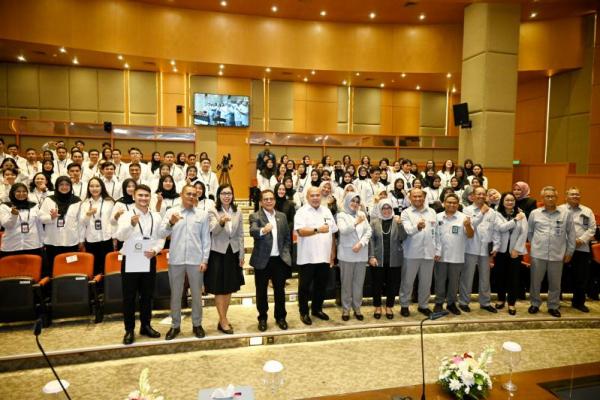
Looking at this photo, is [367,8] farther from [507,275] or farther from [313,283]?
[313,283]

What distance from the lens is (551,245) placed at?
5051 mm

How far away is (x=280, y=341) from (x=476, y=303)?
3081 mm

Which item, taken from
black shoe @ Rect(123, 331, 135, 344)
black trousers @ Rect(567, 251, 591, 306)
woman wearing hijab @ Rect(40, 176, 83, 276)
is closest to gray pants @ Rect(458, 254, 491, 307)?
black trousers @ Rect(567, 251, 591, 306)

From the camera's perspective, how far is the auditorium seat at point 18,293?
4203mm

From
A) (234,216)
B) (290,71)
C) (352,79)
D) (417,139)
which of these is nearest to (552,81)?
(417,139)

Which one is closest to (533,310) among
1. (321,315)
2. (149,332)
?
(321,315)

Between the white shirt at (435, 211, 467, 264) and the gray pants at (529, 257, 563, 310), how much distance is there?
108 centimetres

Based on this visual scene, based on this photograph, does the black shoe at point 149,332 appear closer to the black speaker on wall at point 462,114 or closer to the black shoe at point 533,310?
the black shoe at point 533,310

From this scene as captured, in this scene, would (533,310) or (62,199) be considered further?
(533,310)

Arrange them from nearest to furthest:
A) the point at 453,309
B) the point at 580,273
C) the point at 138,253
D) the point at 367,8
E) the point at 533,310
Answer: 1. the point at 138,253
2. the point at 453,309
3. the point at 533,310
4. the point at 580,273
5. the point at 367,8

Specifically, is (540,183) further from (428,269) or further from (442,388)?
(442,388)

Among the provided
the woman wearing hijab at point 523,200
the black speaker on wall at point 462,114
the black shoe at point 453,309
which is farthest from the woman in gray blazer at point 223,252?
the black speaker on wall at point 462,114

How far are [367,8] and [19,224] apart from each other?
10.9 m

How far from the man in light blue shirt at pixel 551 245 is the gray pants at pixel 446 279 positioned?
1.02 metres
